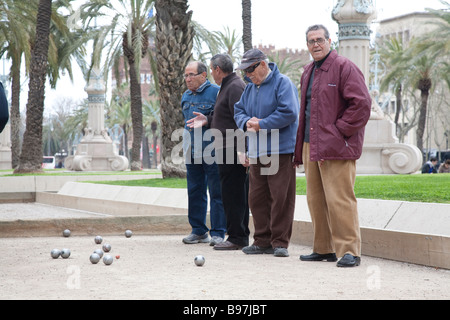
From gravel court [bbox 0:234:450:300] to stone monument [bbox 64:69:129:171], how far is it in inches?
1115

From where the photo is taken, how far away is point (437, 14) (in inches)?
1320

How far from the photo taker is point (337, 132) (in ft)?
19.0

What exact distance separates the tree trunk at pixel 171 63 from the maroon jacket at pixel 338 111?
9.65 m

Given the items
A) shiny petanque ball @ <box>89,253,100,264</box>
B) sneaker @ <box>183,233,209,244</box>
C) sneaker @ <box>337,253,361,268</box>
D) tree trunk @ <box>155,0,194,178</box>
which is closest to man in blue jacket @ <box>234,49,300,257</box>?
sneaker @ <box>337,253,361,268</box>

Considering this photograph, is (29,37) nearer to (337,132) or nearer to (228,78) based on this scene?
(228,78)

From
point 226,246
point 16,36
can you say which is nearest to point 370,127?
point 226,246

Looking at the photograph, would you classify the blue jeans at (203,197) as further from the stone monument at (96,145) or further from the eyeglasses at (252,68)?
the stone monument at (96,145)

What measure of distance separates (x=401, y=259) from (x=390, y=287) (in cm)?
144

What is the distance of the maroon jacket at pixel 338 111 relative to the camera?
226 inches

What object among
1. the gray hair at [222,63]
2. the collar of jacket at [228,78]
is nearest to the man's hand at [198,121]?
the collar of jacket at [228,78]

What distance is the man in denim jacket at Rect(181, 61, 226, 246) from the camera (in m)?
7.53

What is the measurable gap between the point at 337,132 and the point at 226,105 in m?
1.66

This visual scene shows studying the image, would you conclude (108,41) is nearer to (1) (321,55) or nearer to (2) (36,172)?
(2) (36,172)
